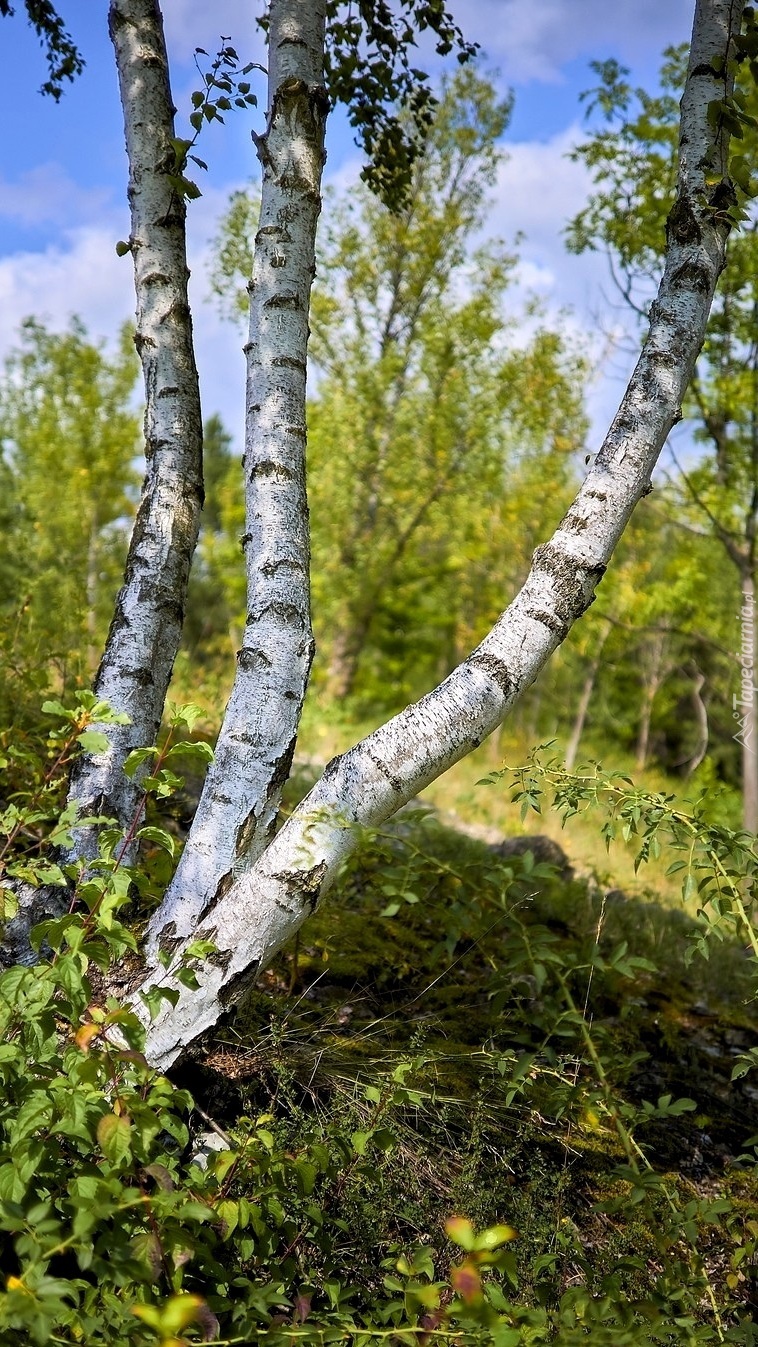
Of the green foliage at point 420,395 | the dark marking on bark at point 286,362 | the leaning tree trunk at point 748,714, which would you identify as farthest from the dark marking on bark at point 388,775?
the green foliage at point 420,395

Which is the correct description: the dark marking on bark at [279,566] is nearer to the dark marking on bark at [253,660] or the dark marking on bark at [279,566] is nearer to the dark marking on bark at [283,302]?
the dark marking on bark at [253,660]

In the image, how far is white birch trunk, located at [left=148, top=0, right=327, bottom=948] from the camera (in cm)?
222

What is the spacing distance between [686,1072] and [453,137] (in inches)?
608

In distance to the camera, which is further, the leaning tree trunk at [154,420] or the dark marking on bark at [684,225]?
the leaning tree trunk at [154,420]

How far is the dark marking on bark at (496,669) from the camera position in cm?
215

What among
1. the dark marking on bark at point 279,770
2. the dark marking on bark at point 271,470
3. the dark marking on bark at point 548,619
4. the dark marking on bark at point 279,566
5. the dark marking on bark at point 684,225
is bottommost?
the dark marking on bark at point 279,770

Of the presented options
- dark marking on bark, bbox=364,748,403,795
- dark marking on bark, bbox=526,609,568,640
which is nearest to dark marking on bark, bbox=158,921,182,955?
dark marking on bark, bbox=364,748,403,795

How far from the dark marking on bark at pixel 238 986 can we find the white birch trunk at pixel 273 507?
187mm

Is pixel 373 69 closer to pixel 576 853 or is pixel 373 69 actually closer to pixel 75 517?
pixel 576 853

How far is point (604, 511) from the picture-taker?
7.43 feet

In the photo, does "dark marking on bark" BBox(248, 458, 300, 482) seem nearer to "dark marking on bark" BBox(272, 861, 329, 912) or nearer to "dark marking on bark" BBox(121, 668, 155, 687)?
"dark marking on bark" BBox(121, 668, 155, 687)

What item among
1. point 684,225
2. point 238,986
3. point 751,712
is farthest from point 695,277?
point 751,712

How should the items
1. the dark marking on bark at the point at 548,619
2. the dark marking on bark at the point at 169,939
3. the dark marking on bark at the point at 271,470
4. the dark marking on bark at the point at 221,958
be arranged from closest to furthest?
1. the dark marking on bark at the point at 221,958
2. the dark marking on bark at the point at 169,939
3. the dark marking on bark at the point at 548,619
4. the dark marking on bark at the point at 271,470

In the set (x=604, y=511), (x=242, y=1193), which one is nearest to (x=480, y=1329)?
(x=242, y=1193)
